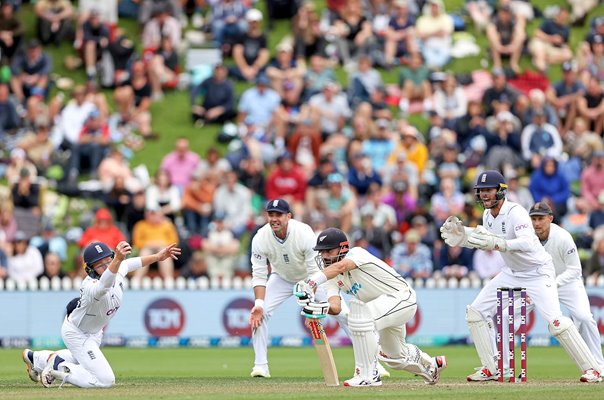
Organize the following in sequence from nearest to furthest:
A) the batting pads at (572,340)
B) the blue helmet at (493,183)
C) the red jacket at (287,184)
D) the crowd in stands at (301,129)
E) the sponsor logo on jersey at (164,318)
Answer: the batting pads at (572,340)
the blue helmet at (493,183)
the sponsor logo on jersey at (164,318)
the crowd in stands at (301,129)
the red jacket at (287,184)

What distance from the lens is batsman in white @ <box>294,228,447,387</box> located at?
13.9 meters

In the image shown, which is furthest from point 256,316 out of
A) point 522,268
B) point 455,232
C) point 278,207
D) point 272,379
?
point 522,268

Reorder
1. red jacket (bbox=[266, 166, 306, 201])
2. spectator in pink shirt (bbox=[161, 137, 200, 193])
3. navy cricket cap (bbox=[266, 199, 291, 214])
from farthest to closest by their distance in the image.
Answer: spectator in pink shirt (bbox=[161, 137, 200, 193])
red jacket (bbox=[266, 166, 306, 201])
navy cricket cap (bbox=[266, 199, 291, 214])

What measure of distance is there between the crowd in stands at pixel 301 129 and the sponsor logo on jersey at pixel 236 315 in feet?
3.44

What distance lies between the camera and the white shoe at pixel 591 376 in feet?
47.6

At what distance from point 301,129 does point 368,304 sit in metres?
12.6

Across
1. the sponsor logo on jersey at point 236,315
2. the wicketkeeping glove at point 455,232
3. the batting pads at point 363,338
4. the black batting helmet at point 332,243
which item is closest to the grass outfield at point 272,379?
the batting pads at point 363,338

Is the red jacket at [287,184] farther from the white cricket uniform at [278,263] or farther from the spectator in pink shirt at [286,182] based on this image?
the white cricket uniform at [278,263]

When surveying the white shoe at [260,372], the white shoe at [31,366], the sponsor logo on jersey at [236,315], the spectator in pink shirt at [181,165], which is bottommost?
the white shoe at [260,372]

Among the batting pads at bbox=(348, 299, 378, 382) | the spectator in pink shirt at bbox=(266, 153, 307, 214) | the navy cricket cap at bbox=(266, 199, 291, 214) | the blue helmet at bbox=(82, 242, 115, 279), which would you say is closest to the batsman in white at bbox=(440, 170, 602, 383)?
the batting pads at bbox=(348, 299, 378, 382)

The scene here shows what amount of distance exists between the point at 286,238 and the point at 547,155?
37.0 ft

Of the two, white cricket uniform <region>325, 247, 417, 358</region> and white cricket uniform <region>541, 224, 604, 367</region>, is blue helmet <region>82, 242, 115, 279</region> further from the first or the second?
white cricket uniform <region>541, 224, 604, 367</region>

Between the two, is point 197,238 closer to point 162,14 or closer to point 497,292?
point 162,14

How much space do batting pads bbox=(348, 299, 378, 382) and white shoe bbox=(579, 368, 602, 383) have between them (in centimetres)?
222
